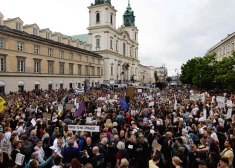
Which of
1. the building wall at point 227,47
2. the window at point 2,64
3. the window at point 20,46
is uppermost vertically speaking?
the building wall at point 227,47

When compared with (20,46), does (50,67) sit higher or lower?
lower

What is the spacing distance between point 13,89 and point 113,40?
4440cm

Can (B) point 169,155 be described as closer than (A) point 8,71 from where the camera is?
Yes

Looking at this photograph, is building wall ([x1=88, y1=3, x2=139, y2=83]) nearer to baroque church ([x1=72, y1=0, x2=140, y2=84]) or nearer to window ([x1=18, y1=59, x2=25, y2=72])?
baroque church ([x1=72, y1=0, x2=140, y2=84])

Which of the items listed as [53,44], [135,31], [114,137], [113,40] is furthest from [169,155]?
[135,31]

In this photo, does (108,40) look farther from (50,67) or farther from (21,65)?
(21,65)

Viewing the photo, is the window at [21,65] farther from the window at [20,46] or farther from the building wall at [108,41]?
the building wall at [108,41]

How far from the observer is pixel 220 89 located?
123ft

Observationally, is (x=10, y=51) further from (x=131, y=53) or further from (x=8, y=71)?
(x=131, y=53)

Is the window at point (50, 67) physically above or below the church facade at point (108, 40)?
below

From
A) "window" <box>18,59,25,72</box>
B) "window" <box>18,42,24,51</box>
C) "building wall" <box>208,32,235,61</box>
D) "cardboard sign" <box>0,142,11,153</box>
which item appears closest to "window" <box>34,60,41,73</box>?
"window" <box>18,59,25,72</box>

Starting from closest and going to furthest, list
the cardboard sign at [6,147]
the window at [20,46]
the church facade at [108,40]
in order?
the cardboard sign at [6,147], the window at [20,46], the church facade at [108,40]

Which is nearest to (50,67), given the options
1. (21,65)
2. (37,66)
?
(37,66)

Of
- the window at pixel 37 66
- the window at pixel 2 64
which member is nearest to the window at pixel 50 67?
the window at pixel 37 66
